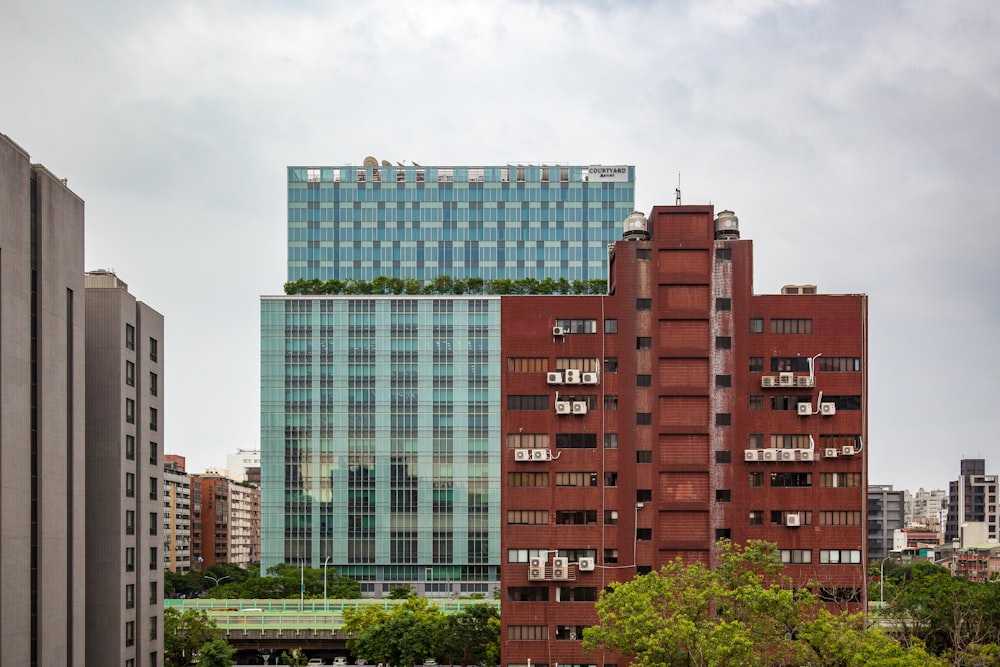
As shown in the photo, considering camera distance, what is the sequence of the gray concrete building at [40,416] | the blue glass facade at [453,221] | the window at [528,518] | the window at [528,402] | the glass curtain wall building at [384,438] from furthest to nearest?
the blue glass facade at [453,221] → the glass curtain wall building at [384,438] → the window at [528,402] → the window at [528,518] → the gray concrete building at [40,416]

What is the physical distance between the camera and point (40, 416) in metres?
63.0

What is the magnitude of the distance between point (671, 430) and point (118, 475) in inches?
1728

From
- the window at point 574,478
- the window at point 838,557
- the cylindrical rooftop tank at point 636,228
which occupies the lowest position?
the window at point 838,557

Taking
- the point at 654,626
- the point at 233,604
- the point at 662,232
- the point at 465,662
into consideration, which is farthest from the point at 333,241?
the point at 654,626

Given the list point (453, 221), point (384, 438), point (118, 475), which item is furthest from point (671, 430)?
point (453, 221)

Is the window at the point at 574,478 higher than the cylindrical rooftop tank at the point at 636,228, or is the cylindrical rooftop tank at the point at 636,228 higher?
the cylindrical rooftop tank at the point at 636,228

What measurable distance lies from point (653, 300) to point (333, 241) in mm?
98111

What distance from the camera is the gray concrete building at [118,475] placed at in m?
76.3

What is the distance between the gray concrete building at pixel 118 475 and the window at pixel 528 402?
3133 centimetres

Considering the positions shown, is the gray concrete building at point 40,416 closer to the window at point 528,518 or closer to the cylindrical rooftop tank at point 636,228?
the window at point 528,518

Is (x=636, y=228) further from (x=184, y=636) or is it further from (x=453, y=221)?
(x=453, y=221)

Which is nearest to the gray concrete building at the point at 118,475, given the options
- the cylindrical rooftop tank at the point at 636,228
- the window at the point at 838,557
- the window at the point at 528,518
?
the window at the point at 528,518

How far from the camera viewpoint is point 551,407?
78000mm

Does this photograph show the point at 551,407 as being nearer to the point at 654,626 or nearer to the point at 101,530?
the point at 654,626
